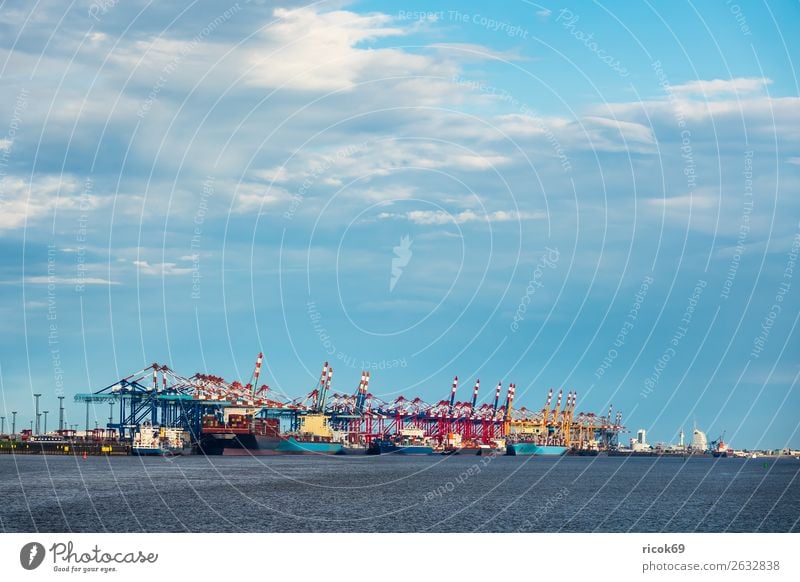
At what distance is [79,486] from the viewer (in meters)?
108

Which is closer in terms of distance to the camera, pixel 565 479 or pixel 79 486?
pixel 79 486

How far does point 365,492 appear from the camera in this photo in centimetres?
10762
